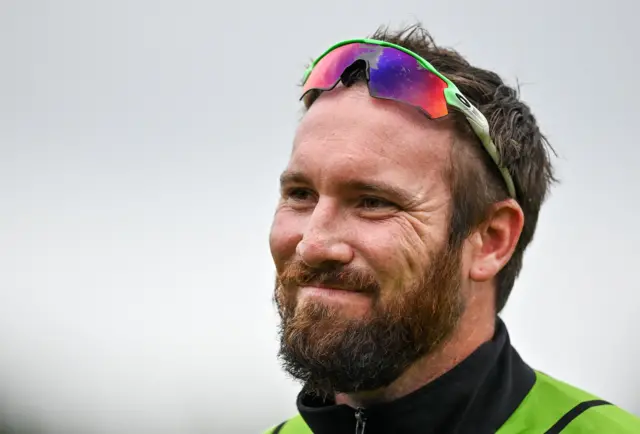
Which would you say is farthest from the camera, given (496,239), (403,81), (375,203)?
(496,239)

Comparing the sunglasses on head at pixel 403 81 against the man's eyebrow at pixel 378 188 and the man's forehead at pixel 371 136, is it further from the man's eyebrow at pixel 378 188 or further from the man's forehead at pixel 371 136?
the man's eyebrow at pixel 378 188

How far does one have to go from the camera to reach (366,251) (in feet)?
10.1

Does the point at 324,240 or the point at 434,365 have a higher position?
the point at 324,240

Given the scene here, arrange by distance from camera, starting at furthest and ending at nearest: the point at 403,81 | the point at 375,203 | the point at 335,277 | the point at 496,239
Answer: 1. the point at 496,239
2. the point at 403,81
3. the point at 375,203
4. the point at 335,277

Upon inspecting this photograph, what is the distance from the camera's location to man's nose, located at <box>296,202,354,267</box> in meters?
3.05

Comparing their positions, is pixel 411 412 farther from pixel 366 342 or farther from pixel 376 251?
pixel 376 251

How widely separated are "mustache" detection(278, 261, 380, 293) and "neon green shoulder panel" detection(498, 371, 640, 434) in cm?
80

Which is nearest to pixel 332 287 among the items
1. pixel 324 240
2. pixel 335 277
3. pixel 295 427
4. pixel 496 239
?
pixel 335 277

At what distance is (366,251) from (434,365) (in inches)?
22.5

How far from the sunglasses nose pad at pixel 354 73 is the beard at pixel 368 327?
788mm

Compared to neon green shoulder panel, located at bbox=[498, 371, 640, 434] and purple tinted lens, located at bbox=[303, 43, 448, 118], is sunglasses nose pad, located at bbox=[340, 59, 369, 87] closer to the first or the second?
purple tinted lens, located at bbox=[303, 43, 448, 118]

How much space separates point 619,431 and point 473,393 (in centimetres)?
57

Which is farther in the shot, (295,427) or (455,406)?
(295,427)

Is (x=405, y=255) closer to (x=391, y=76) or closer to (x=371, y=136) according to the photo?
(x=371, y=136)
